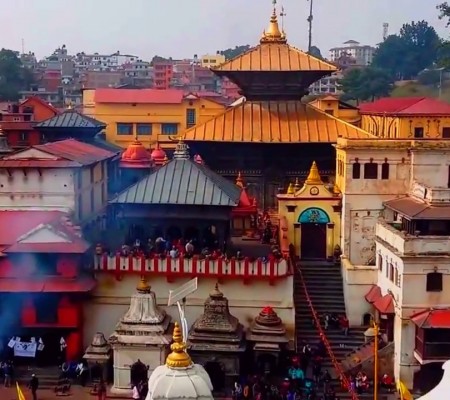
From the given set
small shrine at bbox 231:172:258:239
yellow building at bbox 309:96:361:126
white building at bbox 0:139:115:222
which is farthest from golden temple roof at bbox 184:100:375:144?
yellow building at bbox 309:96:361:126

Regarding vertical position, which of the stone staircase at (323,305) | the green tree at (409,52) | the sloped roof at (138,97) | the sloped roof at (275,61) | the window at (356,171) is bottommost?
the stone staircase at (323,305)

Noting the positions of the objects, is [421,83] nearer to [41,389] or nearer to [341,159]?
[341,159]

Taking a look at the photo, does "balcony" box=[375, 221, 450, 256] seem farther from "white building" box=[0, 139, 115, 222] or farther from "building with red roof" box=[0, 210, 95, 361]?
"white building" box=[0, 139, 115, 222]

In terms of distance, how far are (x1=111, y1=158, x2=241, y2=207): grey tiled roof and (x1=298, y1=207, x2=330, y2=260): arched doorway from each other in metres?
3.29

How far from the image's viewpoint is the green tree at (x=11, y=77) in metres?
84.9

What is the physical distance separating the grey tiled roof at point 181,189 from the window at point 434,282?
222 inches

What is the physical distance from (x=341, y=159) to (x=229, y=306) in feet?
21.8

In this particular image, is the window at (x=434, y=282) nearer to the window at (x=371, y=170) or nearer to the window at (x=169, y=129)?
the window at (x=371, y=170)

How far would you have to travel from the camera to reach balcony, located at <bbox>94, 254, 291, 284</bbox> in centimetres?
2392

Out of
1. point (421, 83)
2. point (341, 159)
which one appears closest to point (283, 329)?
point (341, 159)

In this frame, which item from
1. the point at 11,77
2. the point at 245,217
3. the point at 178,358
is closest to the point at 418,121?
the point at 245,217

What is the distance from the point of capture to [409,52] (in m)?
99.8

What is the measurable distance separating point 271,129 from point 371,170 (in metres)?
5.66

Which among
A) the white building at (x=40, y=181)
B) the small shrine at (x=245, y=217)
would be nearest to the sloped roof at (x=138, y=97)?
the small shrine at (x=245, y=217)
